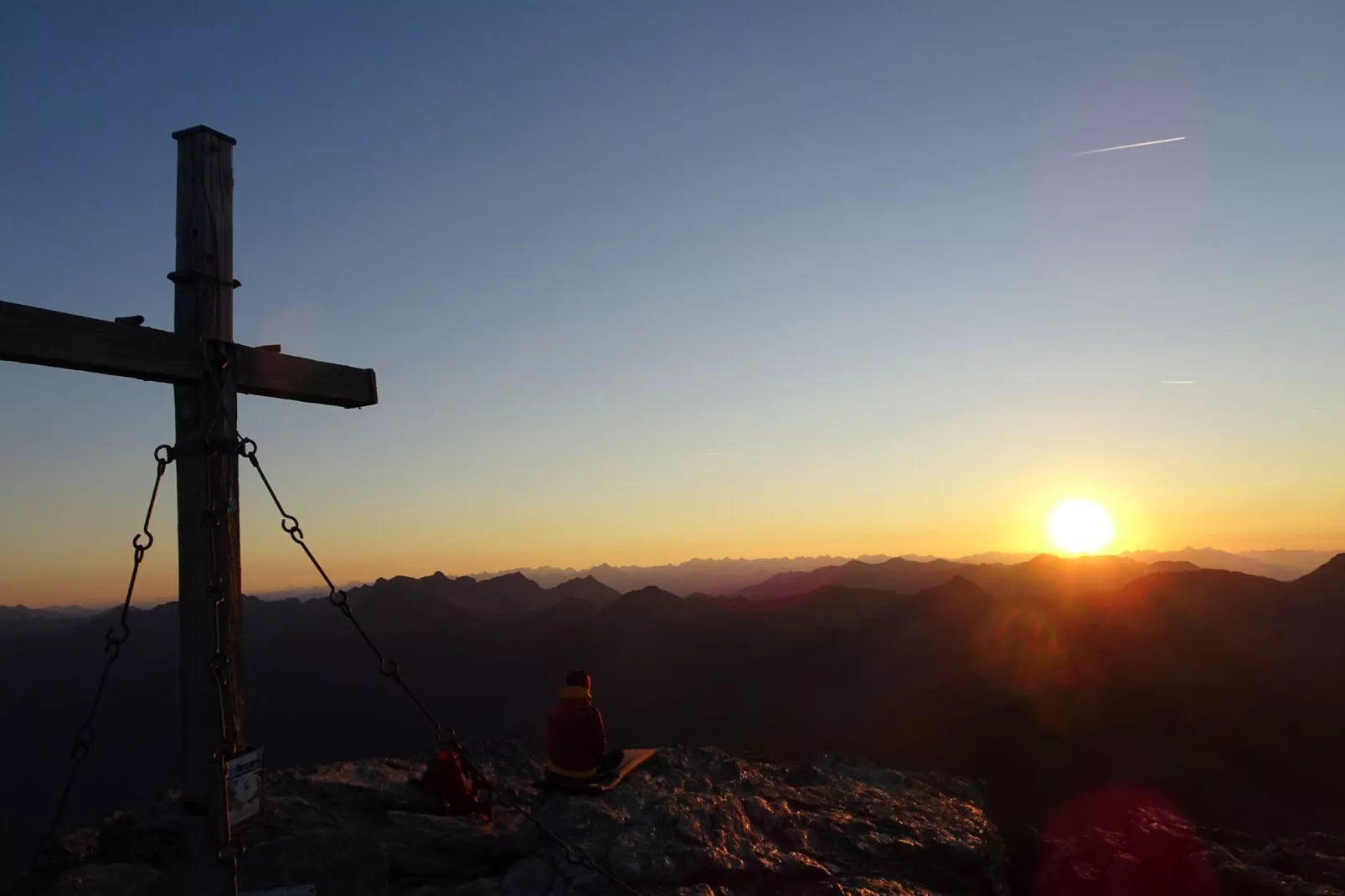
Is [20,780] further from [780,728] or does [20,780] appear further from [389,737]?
[780,728]

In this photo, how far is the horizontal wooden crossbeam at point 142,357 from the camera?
3512 mm

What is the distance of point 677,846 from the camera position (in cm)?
600

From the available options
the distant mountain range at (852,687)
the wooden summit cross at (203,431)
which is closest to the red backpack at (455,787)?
the wooden summit cross at (203,431)

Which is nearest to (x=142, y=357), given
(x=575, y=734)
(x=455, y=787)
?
(x=455, y=787)

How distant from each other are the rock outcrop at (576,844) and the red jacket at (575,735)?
35 centimetres

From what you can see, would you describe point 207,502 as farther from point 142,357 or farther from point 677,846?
point 677,846

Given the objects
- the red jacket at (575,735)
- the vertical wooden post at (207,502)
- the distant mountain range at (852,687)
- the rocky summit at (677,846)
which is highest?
the vertical wooden post at (207,502)

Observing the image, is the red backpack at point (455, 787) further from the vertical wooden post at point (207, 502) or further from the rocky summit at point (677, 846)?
the vertical wooden post at point (207, 502)

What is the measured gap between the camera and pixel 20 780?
105 feet

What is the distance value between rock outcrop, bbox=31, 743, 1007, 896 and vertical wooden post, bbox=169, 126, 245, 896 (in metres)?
1.13

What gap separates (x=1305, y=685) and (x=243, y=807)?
106 feet

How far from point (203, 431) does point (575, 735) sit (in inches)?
171

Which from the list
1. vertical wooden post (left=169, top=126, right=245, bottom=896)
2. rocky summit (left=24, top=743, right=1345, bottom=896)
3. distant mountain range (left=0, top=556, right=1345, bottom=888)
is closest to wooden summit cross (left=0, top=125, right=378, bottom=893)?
vertical wooden post (left=169, top=126, right=245, bottom=896)

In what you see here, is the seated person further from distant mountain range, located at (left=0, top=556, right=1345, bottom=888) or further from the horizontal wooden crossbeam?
distant mountain range, located at (left=0, top=556, right=1345, bottom=888)
